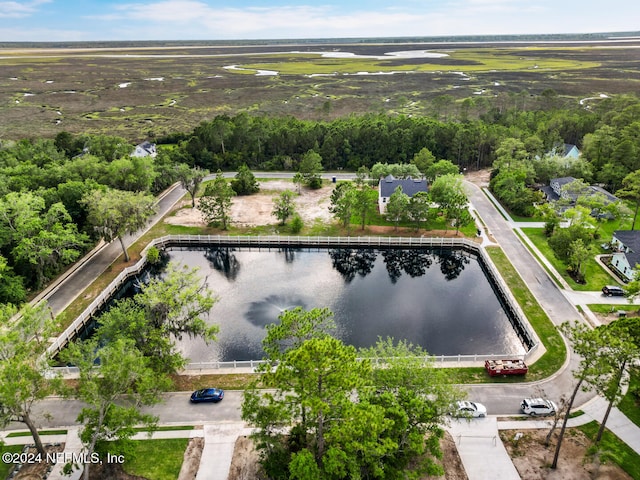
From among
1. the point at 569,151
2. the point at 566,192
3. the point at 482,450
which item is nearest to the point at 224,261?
the point at 482,450

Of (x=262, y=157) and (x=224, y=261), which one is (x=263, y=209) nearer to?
(x=224, y=261)

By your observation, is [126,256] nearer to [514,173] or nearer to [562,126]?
[514,173]

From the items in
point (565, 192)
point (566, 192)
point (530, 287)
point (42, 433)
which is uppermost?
point (565, 192)

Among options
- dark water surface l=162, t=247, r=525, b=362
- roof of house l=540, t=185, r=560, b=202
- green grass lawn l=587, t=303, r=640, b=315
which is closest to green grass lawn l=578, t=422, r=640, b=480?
dark water surface l=162, t=247, r=525, b=362

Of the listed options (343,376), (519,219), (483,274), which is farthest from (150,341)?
(519,219)

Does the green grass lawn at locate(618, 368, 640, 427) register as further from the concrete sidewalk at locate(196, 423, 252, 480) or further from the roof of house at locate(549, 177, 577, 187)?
the roof of house at locate(549, 177, 577, 187)
